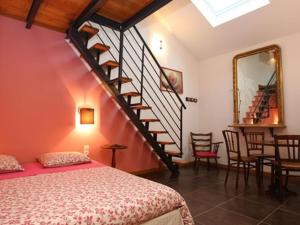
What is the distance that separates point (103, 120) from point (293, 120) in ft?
11.5

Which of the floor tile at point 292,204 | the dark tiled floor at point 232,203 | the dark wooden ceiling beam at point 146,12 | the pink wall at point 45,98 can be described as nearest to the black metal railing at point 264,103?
the dark tiled floor at point 232,203

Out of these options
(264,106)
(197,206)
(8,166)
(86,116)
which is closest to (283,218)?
(197,206)

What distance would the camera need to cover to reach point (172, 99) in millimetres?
4922

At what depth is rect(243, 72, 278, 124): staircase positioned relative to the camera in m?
4.18

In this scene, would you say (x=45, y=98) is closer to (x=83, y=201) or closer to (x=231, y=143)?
(x=83, y=201)

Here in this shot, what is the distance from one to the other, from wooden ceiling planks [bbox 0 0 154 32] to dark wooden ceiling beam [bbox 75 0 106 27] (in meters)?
0.04

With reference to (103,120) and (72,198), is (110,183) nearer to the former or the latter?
(72,198)

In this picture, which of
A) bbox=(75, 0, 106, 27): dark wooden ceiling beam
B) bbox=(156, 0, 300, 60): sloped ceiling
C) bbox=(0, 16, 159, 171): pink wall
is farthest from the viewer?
bbox=(156, 0, 300, 60): sloped ceiling

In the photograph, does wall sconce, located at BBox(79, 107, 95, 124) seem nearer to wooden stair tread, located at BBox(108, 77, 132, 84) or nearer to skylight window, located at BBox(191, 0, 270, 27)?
wooden stair tread, located at BBox(108, 77, 132, 84)

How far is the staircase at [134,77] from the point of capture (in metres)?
3.27

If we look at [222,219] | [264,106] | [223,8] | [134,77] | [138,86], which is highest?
[223,8]

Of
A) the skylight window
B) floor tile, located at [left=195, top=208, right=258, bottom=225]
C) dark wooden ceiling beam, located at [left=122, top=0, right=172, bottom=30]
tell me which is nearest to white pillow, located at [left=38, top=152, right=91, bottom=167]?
floor tile, located at [left=195, top=208, right=258, bottom=225]

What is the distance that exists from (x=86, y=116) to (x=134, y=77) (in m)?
1.37

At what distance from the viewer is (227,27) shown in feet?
14.4
